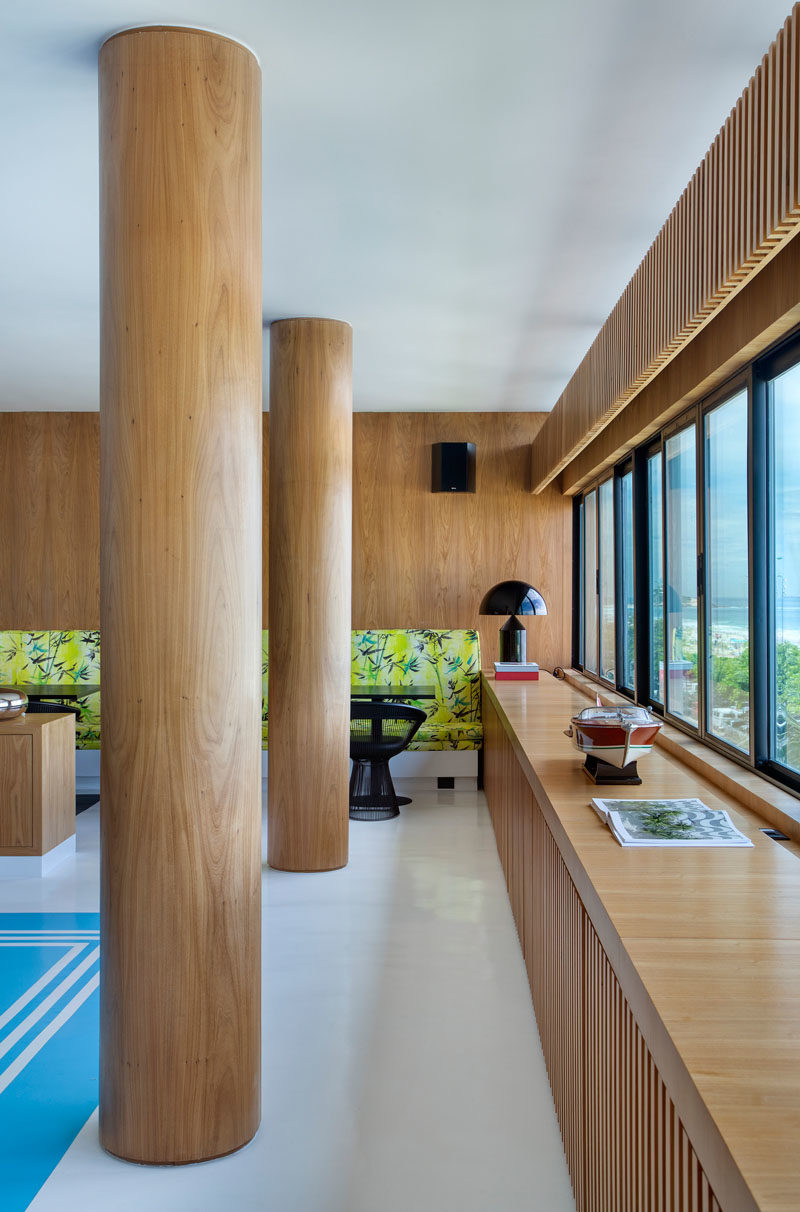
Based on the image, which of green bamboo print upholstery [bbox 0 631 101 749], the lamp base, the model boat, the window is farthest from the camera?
green bamboo print upholstery [bbox 0 631 101 749]

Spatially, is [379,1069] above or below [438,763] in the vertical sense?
below

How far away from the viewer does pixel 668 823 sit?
8.14 feet

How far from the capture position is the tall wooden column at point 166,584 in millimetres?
2391

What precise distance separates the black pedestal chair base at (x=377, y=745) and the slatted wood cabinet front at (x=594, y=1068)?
2.53 meters

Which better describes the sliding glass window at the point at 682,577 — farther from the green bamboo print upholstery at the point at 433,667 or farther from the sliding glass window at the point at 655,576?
the green bamboo print upholstery at the point at 433,667

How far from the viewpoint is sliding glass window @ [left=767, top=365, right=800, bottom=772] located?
3.04 metres

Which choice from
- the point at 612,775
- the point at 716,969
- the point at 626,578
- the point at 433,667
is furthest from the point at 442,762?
the point at 716,969

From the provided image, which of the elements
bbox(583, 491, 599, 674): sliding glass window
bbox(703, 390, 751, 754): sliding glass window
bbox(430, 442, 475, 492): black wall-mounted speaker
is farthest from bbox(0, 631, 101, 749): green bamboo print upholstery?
bbox(703, 390, 751, 754): sliding glass window

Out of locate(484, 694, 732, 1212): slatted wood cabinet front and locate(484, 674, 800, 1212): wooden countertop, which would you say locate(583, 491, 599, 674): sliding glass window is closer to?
locate(484, 694, 732, 1212): slatted wood cabinet front

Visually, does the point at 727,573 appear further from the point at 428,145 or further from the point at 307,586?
the point at 307,586

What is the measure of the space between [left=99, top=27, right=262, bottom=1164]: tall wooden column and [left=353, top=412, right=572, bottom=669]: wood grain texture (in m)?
5.49

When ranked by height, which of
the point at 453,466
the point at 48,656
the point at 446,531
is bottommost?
the point at 48,656

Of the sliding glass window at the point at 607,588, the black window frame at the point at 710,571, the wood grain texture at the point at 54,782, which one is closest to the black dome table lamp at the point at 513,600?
the sliding glass window at the point at 607,588

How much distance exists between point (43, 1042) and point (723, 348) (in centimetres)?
331
